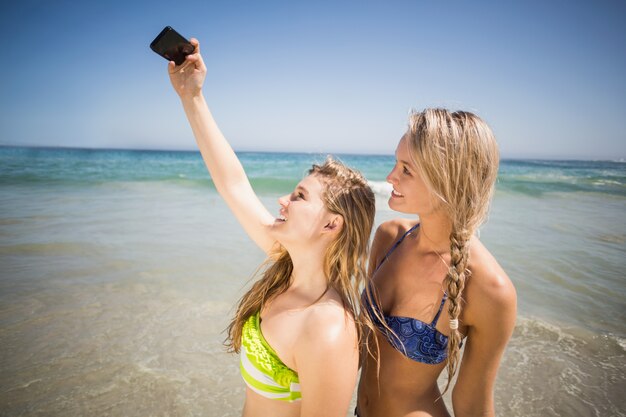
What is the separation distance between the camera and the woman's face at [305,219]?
1830mm

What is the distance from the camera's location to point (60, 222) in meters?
7.79

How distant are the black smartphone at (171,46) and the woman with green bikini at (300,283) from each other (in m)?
0.04

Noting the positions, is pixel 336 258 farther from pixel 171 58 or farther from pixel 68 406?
pixel 68 406

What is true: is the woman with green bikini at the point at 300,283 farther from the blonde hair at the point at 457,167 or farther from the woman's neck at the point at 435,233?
the blonde hair at the point at 457,167

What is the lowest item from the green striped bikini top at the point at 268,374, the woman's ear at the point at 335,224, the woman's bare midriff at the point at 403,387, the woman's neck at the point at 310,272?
the woman's bare midriff at the point at 403,387

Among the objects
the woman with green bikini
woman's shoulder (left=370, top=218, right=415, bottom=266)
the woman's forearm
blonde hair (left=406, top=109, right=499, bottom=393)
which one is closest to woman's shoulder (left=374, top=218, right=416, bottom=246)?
woman's shoulder (left=370, top=218, right=415, bottom=266)

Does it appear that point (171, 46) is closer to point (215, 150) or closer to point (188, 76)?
point (188, 76)

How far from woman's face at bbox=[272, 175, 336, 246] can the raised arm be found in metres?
0.28

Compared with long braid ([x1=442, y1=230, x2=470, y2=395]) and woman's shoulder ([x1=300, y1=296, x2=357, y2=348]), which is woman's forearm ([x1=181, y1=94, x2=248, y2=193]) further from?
long braid ([x1=442, y1=230, x2=470, y2=395])

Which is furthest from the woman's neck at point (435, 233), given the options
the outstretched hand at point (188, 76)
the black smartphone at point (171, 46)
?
the black smartphone at point (171, 46)

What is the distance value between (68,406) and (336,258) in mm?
2938

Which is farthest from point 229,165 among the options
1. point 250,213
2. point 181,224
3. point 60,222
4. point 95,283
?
point 60,222

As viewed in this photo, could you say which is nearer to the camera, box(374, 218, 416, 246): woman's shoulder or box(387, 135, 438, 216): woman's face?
box(387, 135, 438, 216): woman's face

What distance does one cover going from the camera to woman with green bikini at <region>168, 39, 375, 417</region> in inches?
54.9
